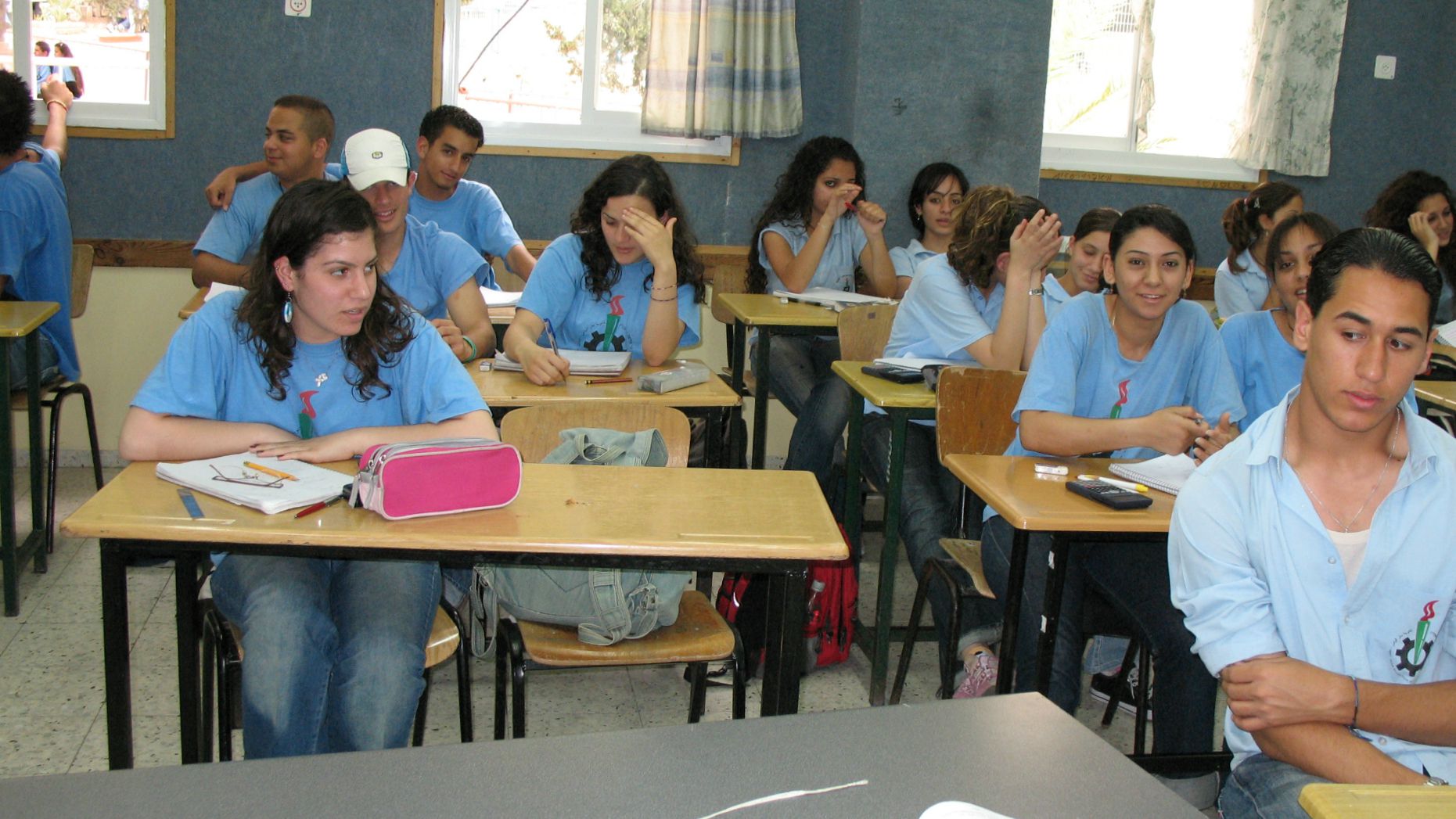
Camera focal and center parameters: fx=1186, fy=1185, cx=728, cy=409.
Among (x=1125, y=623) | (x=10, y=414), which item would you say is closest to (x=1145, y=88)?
(x=1125, y=623)

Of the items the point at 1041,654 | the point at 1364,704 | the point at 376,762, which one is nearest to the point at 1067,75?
the point at 1041,654

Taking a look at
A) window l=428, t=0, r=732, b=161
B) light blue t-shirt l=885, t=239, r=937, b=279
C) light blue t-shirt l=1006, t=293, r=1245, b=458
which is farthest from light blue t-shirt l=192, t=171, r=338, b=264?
light blue t-shirt l=1006, t=293, r=1245, b=458

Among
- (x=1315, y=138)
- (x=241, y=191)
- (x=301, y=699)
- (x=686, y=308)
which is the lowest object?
(x=301, y=699)

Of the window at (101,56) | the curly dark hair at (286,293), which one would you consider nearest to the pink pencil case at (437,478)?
the curly dark hair at (286,293)

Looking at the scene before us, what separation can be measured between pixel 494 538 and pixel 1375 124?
17.6 ft

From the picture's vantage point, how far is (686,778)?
102cm

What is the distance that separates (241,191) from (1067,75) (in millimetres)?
3565

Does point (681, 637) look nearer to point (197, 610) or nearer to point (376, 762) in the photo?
point (197, 610)

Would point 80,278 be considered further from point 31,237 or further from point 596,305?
point 596,305

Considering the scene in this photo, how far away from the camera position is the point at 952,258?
3385 mm

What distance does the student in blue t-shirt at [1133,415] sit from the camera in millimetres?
2240

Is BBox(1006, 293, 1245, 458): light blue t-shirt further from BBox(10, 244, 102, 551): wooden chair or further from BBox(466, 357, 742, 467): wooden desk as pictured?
BBox(10, 244, 102, 551): wooden chair

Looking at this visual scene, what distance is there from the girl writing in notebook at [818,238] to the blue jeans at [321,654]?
238 cm

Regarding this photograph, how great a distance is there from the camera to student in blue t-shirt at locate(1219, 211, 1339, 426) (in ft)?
8.89
